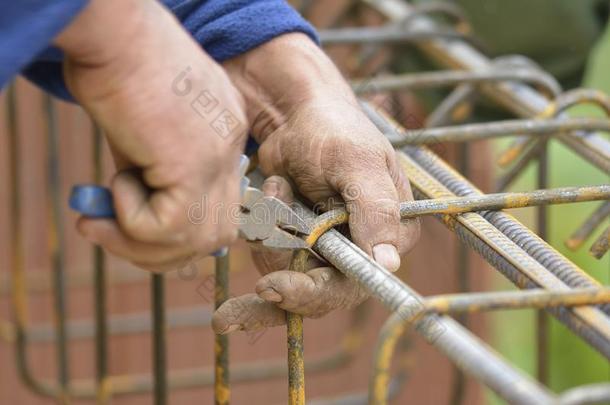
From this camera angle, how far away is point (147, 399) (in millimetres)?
3125

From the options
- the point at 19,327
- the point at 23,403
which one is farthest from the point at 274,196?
the point at 23,403

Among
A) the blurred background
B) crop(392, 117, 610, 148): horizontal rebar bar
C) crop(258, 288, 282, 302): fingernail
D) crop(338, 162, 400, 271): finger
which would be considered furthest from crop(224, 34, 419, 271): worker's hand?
the blurred background

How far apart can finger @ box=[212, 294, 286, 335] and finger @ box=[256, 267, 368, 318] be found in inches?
0.6

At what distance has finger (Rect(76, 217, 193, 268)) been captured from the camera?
0.88m

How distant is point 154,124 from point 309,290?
27 cm

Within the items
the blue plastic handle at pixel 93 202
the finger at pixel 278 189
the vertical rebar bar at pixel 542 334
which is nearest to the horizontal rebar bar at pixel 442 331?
the finger at pixel 278 189

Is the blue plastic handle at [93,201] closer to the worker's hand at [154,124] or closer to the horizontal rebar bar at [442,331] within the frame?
the worker's hand at [154,124]

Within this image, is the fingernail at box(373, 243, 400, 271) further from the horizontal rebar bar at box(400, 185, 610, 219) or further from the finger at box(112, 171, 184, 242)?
the finger at box(112, 171, 184, 242)

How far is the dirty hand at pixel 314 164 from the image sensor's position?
103cm

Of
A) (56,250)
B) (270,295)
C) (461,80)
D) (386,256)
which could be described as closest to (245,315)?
(270,295)

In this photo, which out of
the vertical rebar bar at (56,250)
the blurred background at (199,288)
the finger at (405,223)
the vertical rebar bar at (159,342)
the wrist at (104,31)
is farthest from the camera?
the blurred background at (199,288)

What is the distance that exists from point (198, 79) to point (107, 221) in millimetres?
146

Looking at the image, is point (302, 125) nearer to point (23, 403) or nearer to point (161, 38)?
point (161, 38)

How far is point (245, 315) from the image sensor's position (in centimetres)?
103
